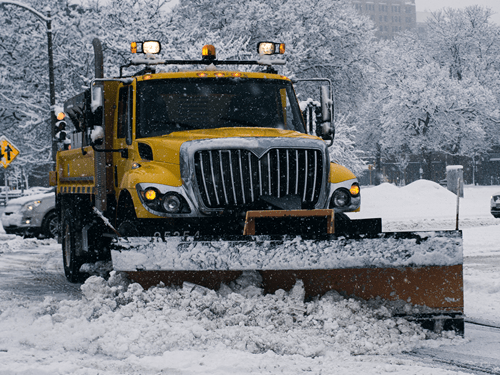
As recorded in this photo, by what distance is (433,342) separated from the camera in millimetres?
5484

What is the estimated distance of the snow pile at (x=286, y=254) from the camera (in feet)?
17.9

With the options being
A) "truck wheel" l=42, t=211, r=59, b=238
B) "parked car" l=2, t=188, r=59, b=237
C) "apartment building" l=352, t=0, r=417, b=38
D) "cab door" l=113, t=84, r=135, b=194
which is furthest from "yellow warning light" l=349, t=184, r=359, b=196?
"apartment building" l=352, t=0, r=417, b=38

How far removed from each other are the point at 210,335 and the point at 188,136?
2191 millimetres

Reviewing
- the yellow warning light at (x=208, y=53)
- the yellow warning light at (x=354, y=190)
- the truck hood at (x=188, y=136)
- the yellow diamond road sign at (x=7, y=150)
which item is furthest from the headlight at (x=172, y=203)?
the yellow diamond road sign at (x=7, y=150)

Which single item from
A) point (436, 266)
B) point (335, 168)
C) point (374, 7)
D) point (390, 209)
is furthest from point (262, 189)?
point (374, 7)

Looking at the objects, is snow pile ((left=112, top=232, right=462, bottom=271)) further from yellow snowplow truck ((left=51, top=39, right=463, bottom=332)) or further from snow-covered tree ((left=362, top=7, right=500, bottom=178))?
snow-covered tree ((left=362, top=7, right=500, bottom=178))

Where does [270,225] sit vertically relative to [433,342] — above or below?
above

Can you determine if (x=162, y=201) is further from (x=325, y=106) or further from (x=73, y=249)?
(x=73, y=249)

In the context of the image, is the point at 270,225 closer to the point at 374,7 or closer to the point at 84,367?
the point at 84,367

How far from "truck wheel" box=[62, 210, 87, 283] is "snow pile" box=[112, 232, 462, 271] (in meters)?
3.61

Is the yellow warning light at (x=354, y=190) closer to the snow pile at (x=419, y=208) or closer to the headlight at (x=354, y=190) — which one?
the headlight at (x=354, y=190)

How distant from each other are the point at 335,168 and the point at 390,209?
18601mm

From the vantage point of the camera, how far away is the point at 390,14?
17325 cm

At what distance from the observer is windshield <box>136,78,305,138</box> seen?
282 inches
